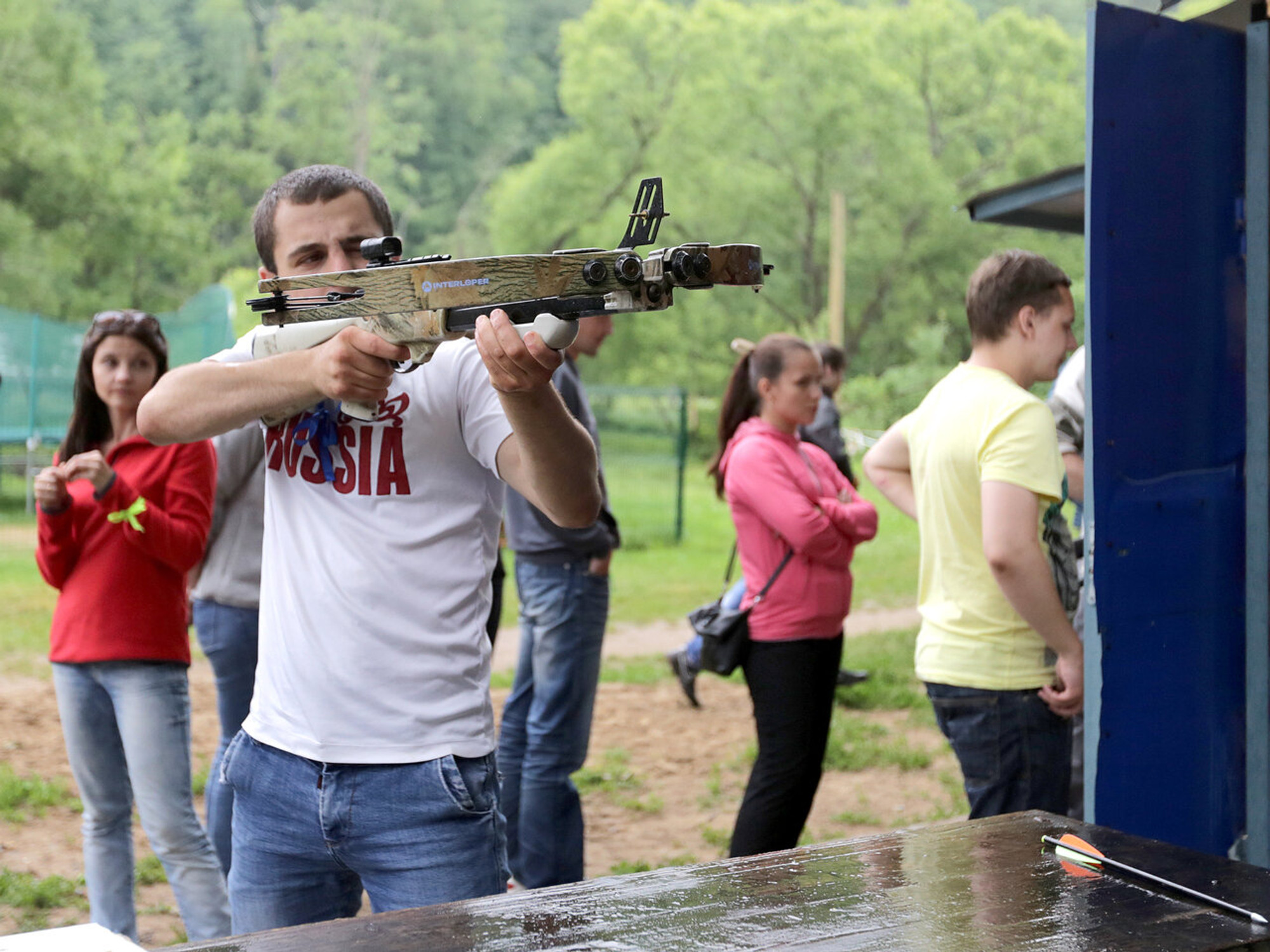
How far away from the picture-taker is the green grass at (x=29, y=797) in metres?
5.57

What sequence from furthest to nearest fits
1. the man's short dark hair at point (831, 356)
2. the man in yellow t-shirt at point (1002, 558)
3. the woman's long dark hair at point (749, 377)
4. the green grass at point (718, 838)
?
the man's short dark hair at point (831, 356) → the green grass at point (718, 838) → the woman's long dark hair at point (749, 377) → the man in yellow t-shirt at point (1002, 558)

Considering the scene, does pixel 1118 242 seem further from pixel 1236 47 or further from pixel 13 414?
pixel 13 414

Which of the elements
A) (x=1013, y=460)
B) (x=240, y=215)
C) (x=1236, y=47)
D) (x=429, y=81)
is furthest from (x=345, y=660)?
(x=429, y=81)

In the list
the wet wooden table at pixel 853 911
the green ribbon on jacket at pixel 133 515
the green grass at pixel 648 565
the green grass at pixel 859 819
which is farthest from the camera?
the green grass at pixel 648 565

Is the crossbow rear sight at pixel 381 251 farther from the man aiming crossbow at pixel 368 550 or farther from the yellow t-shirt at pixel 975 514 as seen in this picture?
the yellow t-shirt at pixel 975 514

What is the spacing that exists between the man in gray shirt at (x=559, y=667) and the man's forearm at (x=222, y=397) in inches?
87.5

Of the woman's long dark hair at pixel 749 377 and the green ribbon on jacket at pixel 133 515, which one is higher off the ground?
the woman's long dark hair at pixel 749 377

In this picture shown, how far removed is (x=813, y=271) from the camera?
107ft

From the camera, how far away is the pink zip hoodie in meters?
3.98

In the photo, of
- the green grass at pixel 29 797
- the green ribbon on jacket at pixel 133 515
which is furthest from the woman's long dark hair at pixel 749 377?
the green grass at pixel 29 797

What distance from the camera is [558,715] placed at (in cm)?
432

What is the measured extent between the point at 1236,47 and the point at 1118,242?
2.23 ft

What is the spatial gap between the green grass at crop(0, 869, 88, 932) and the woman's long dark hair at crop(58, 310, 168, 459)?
171 cm

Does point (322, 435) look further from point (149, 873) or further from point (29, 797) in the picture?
point (29, 797)
